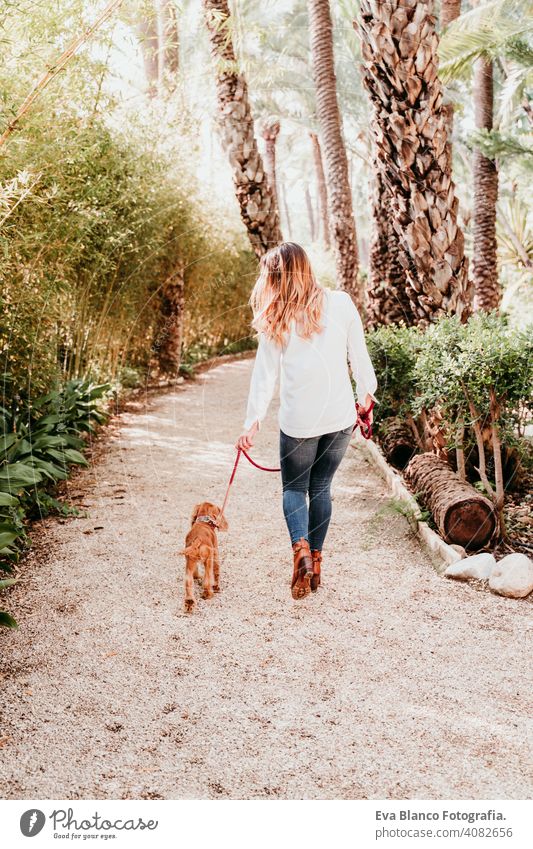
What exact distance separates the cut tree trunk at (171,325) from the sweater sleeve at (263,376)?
6412mm

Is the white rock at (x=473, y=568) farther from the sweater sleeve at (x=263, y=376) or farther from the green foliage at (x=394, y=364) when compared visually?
the green foliage at (x=394, y=364)

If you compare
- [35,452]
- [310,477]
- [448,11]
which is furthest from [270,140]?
[310,477]

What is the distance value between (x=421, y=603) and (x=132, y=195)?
185 inches

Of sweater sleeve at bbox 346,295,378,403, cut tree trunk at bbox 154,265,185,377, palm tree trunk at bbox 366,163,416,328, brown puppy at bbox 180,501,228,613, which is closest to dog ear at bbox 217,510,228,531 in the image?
brown puppy at bbox 180,501,228,613

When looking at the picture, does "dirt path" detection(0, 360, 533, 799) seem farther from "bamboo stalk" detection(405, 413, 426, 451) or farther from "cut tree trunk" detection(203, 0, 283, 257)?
"cut tree trunk" detection(203, 0, 283, 257)

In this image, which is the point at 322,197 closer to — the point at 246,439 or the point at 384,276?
the point at 384,276

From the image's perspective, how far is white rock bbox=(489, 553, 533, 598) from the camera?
10.2 ft

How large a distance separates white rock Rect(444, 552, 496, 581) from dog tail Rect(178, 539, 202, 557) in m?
1.29

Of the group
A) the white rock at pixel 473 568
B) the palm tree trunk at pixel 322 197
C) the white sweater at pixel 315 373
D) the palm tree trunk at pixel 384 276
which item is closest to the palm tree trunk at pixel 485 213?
the palm tree trunk at pixel 384 276

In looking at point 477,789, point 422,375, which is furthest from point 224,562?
point 477,789

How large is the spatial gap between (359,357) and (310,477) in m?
0.59

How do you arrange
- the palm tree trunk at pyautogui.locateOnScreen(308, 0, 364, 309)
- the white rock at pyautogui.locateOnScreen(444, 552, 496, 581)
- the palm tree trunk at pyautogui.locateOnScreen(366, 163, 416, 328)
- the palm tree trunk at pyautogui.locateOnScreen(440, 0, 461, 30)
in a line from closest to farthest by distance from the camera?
1. the white rock at pyautogui.locateOnScreen(444, 552, 496, 581)
2. the palm tree trunk at pyautogui.locateOnScreen(366, 163, 416, 328)
3. the palm tree trunk at pyautogui.locateOnScreen(308, 0, 364, 309)
4. the palm tree trunk at pyautogui.locateOnScreen(440, 0, 461, 30)

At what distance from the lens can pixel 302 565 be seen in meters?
2.98

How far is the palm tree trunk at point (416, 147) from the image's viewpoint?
3.88 metres
